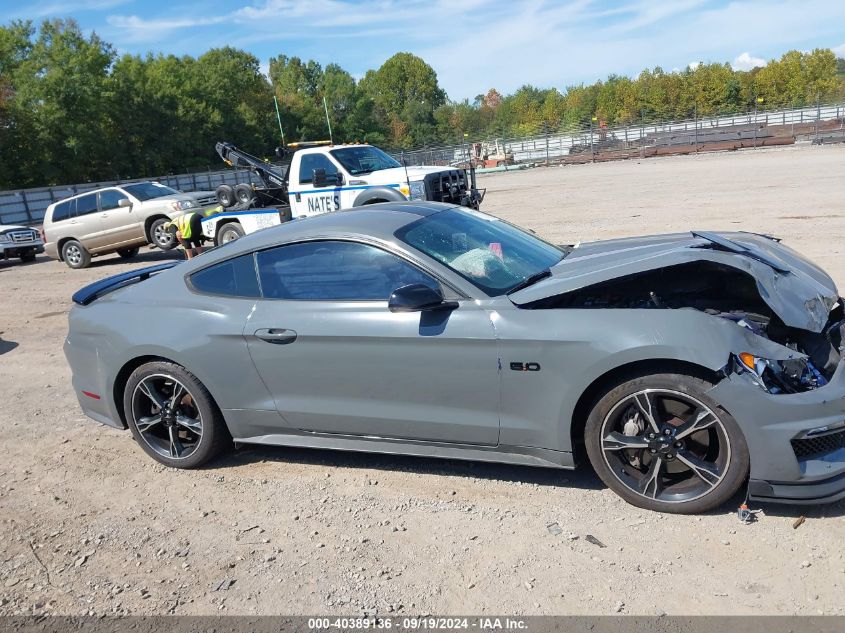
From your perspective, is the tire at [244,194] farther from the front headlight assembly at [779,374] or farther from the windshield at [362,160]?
the front headlight assembly at [779,374]

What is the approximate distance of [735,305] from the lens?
4012 mm

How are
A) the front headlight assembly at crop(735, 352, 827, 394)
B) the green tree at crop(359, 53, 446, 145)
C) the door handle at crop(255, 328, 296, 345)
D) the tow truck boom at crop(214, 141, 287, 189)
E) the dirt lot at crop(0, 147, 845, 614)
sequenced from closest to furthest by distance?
the dirt lot at crop(0, 147, 845, 614) → the front headlight assembly at crop(735, 352, 827, 394) → the door handle at crop(255, 328, 296, 345) → the tow truck boom at crop(214, 141, 287, 189) → the green tree at crop(359, 53, 446, 145)

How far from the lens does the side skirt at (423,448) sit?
12.1 feet

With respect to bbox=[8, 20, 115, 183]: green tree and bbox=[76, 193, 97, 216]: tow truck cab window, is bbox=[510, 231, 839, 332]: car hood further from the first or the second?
bbox=[8, 20, 115, 183]: green tree

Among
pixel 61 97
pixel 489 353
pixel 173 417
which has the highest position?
pixel 61 97

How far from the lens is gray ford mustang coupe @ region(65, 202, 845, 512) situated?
3232 mm

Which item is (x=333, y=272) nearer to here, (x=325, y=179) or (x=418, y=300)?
(x=418, y=300)

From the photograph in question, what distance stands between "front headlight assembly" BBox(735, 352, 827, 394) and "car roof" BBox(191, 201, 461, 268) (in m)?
1.99

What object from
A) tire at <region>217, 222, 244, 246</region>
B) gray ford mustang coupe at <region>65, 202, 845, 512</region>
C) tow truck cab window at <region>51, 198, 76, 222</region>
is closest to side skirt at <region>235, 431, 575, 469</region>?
gray ford mustang coupe at <region>65, 202, 845, 512</region>

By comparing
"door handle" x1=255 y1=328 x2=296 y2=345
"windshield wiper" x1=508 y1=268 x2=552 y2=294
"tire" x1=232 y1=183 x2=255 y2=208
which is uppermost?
"tire" x1=232 y1=183 x2=255 y2=208

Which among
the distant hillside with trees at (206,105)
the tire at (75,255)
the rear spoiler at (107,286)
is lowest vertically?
the tire at (75,255)

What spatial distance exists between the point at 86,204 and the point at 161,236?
2276mm

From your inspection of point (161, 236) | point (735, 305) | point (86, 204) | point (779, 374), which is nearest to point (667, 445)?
point (779, 374)

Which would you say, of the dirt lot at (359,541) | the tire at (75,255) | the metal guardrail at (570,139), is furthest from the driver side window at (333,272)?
the metal guardrail at (570,139)
